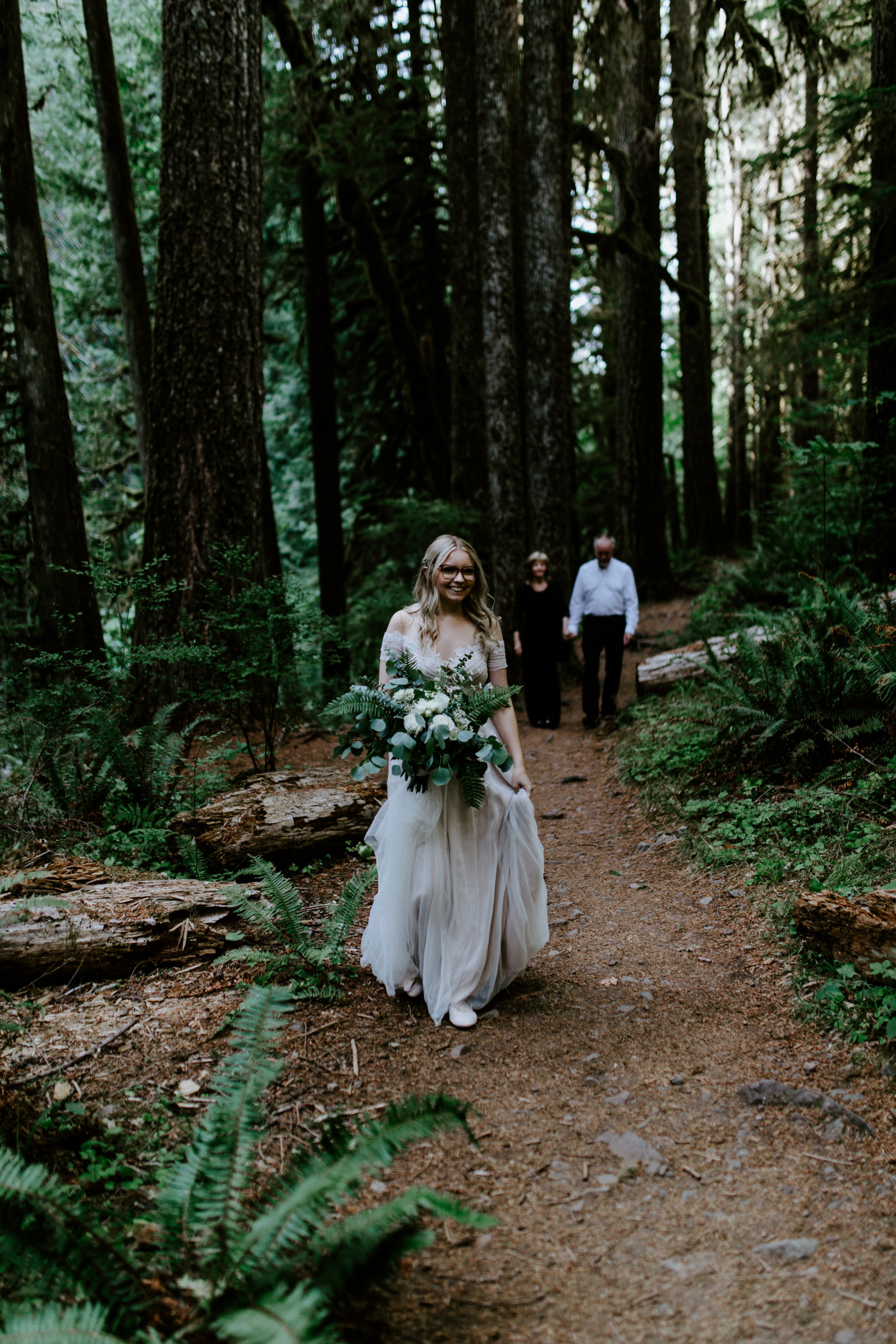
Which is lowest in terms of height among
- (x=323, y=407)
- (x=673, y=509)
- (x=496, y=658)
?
(x=496, y=658)

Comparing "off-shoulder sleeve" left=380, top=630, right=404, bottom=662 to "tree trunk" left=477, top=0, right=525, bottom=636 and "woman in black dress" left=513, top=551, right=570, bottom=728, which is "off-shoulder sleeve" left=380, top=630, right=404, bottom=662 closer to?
"woman in black dress" left=513, top=551, right=570, bottom=728

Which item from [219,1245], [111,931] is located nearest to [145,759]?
[111,931]

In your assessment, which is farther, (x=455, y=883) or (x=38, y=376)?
(x=38, y=376)

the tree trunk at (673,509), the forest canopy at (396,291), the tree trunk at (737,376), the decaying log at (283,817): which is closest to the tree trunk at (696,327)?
the forest canopy at (396,291)

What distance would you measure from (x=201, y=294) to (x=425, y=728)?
17.7ft

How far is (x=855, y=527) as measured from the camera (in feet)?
34.9

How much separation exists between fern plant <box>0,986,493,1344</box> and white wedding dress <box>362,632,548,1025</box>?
159cm

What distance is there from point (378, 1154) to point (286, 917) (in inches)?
84.2

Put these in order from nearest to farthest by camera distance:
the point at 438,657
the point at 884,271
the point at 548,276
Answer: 1. the point at 438,657
2. the point at 884,271
3. the point at 548,276

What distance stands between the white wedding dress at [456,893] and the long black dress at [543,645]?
6.45 meters

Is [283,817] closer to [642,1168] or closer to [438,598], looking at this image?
[438,598]

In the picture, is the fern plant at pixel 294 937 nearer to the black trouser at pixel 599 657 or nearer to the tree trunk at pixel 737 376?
the black trouser at pixel 599 657

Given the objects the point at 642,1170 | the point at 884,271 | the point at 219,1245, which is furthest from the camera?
the point at 884,271

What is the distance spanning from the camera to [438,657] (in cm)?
446
